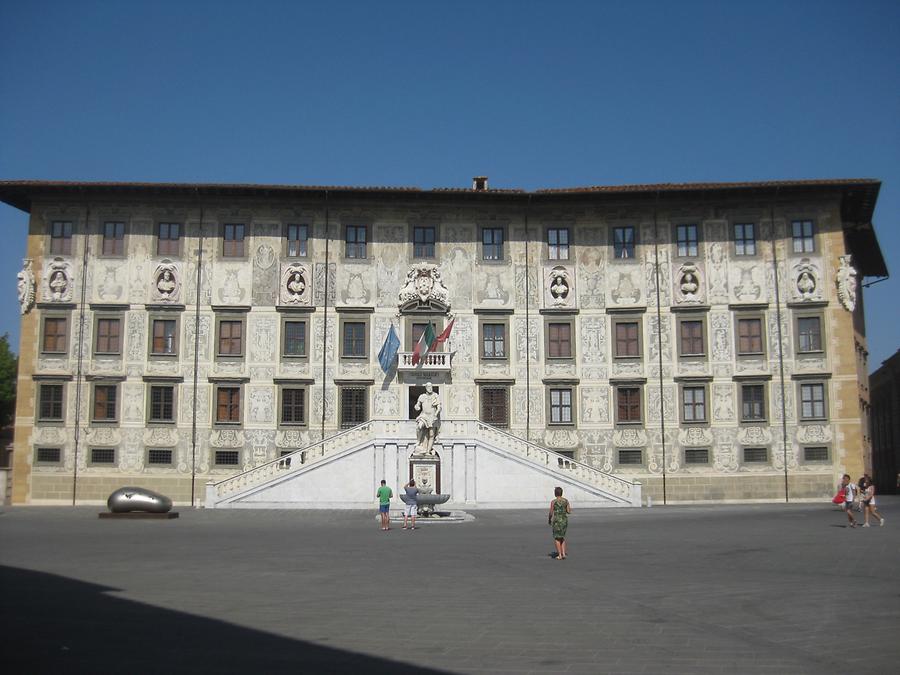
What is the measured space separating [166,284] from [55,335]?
17.5ft

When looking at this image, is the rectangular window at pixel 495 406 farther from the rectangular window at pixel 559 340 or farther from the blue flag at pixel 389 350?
the blue flag at pixel 389 350

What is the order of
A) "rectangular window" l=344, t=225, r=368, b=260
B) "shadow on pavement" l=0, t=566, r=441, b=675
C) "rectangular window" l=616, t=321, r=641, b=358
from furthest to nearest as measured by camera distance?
"rectangular window" l=344, t=225, r=368, b=260
"rectangular window" l=616, t=321, r=641, b=358
"shadow on pavement" l=0, t=566, r=441, b=675

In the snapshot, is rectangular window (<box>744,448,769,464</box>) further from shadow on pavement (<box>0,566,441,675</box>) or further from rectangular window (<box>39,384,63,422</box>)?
shadow on pavement (<box>0,566,441,675</box>)

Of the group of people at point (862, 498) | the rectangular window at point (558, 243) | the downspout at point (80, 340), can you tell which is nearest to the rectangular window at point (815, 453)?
the group of people at point (862, 498)

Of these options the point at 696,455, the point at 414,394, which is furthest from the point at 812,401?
the point at 414,394

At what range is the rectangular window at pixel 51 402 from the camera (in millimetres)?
39625

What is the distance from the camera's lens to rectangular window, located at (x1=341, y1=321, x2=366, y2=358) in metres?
40.3

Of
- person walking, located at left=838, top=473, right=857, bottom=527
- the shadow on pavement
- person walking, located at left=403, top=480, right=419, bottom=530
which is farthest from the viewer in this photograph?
person walking, located at left=403, top=480, right=419, bottom=530

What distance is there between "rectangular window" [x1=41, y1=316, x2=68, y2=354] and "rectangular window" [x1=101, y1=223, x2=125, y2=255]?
362cm

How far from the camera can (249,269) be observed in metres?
40.6

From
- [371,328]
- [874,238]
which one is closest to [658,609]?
[371,328]

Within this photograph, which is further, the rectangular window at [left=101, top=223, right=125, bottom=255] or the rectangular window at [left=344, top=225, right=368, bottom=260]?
the rectangular window at [left=344, top=225, right=368, bottom=260]

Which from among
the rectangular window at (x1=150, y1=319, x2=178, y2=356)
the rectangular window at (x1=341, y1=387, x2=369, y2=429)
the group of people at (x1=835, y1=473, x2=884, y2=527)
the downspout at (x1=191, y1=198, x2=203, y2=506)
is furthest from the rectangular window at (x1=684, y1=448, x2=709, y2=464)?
the rectangular window at (x1=150, y1=319, x2=178, y2=356)

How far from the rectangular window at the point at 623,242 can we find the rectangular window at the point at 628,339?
10.0 ft
